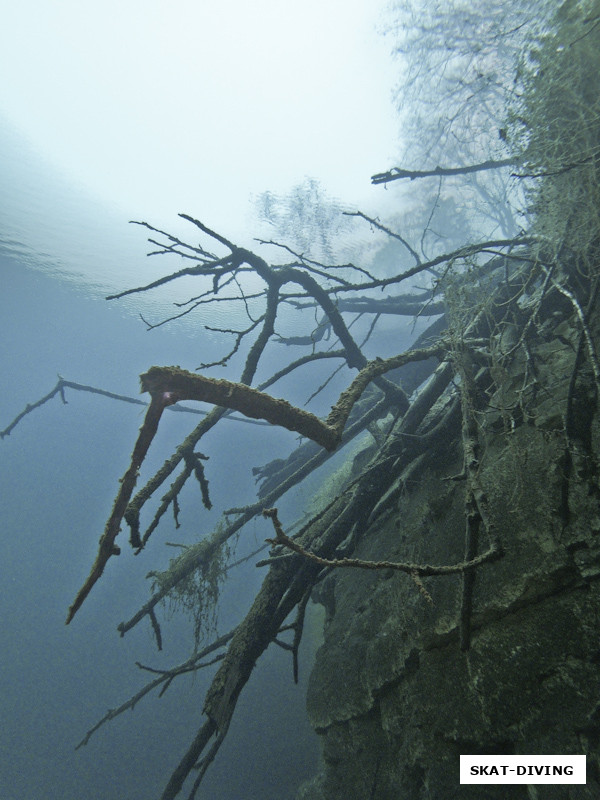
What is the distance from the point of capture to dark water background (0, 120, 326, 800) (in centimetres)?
1460

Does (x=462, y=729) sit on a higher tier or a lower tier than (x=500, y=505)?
lower

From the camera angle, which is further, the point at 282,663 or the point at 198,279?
the point at 198,279

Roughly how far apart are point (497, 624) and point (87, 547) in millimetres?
50791

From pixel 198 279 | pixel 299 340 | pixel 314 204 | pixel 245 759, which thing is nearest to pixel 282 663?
pixel 245 759

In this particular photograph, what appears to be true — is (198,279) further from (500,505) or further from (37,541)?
(37,541)

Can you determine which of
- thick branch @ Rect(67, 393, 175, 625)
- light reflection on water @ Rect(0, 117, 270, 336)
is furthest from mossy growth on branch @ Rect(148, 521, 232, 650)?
light reflection on water @ Rect(0, 117, 270, 336)

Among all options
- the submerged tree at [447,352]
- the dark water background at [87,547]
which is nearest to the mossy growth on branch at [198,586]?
the submerged tree at [447,352]

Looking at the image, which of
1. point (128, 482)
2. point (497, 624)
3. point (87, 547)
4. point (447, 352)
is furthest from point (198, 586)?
point (87, 547)

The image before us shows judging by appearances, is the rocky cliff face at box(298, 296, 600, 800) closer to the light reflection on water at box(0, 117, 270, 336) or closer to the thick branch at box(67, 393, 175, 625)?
the thick branch at box(67, 393, 175, 625)

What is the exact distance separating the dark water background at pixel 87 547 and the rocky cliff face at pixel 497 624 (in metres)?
4.54

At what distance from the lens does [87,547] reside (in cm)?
4153

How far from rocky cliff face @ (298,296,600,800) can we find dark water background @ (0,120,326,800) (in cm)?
454

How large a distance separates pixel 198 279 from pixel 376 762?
32803mm

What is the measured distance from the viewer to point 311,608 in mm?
11539
